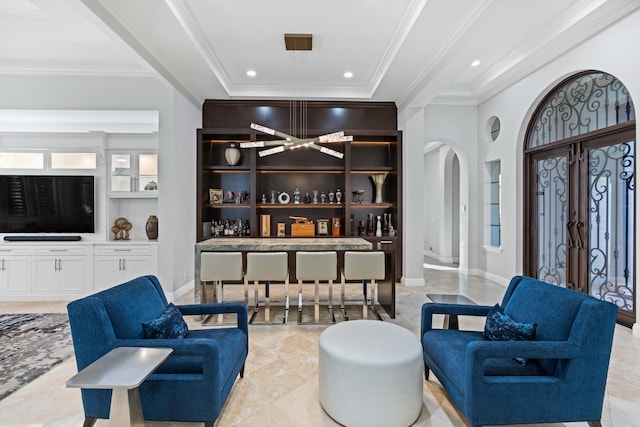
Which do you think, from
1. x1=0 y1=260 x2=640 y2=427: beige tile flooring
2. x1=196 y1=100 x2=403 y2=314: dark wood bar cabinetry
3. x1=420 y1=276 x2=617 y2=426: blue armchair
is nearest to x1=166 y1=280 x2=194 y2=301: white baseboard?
x1=196 y1=100 x2=403 y2=314: dark wood bar cabinetry

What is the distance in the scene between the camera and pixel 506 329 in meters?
1.99

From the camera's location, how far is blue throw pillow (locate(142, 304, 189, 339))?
1989mm

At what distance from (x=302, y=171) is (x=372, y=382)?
4507mm

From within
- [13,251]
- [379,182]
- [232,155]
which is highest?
[232,155]

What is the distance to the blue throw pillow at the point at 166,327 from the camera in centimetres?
199

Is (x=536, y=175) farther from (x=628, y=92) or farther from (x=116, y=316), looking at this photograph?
(x=116, y=316)

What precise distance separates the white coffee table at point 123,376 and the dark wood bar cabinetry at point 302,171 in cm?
419

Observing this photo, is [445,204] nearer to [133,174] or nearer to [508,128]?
[508,128]

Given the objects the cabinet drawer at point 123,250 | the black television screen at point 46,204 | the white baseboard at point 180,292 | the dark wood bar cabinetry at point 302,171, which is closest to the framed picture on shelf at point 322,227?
the dark wood bar cabinetry at point 302,171

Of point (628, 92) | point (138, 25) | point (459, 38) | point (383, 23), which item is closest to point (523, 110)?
point (628, 92)

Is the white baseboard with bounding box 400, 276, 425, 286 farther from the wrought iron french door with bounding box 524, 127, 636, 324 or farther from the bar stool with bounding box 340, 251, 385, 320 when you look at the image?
the bar stool with bounding box 340, 251, 385, 320

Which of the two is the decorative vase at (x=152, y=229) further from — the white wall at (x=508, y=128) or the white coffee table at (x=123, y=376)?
the white wall at (x=508, y=128)

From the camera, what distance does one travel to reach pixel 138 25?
3.27 metres

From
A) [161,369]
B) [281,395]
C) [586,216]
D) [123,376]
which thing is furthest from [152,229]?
[586,216]
